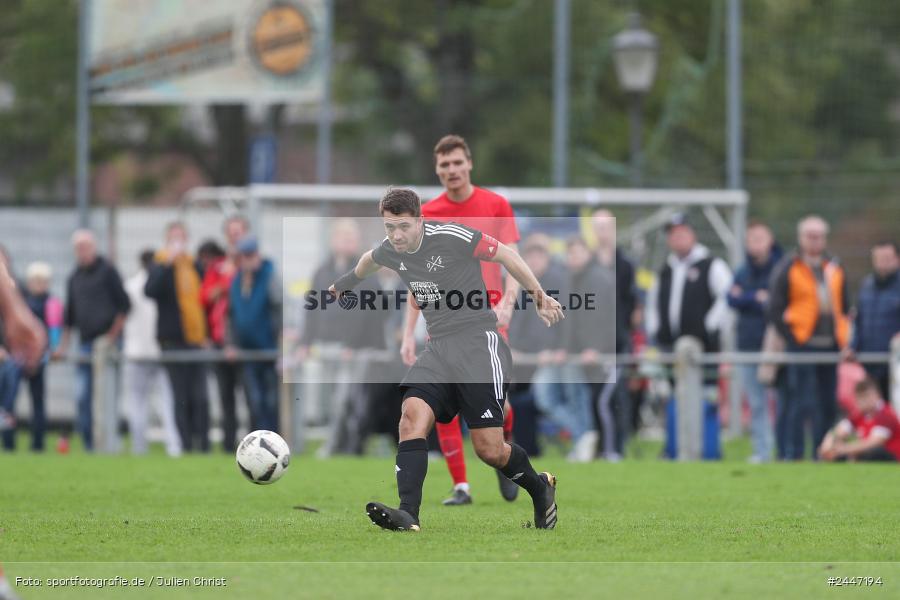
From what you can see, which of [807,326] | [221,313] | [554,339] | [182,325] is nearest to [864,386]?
[807,326]

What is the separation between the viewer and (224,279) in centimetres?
1739

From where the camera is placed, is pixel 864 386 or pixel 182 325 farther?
pixel 182 325

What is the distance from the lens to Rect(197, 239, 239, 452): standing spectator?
16.9m

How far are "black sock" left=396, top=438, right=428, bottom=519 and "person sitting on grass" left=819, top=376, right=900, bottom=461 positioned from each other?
6.64m

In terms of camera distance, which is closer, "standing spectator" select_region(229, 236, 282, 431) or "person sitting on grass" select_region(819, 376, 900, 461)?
"person sitting on grass" select_region(819, 376, 900, 461)

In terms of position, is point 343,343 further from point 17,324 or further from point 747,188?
point 17,324

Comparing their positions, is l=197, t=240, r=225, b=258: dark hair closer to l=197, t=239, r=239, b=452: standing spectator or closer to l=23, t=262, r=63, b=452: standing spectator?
l=197, t=239, r=239, b=452: standing spectator

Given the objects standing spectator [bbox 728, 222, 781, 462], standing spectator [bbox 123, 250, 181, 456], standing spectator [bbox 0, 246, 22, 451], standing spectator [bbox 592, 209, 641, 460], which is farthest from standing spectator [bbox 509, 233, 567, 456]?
standing spectator [bbox 0, 246, 22, 451]

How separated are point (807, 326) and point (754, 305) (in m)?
0.74

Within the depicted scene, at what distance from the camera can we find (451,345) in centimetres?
878

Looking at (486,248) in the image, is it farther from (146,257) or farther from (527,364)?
(146,257)

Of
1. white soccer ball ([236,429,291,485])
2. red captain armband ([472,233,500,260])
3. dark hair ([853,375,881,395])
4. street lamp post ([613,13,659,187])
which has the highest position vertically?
street lamp post ([613,13,659,187])

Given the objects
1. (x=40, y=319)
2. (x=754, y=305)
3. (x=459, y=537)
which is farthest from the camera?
(x=40, y=319)

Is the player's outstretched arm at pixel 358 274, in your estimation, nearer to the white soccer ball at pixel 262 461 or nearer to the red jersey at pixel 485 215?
the white soccer ball at pixel 262 461
